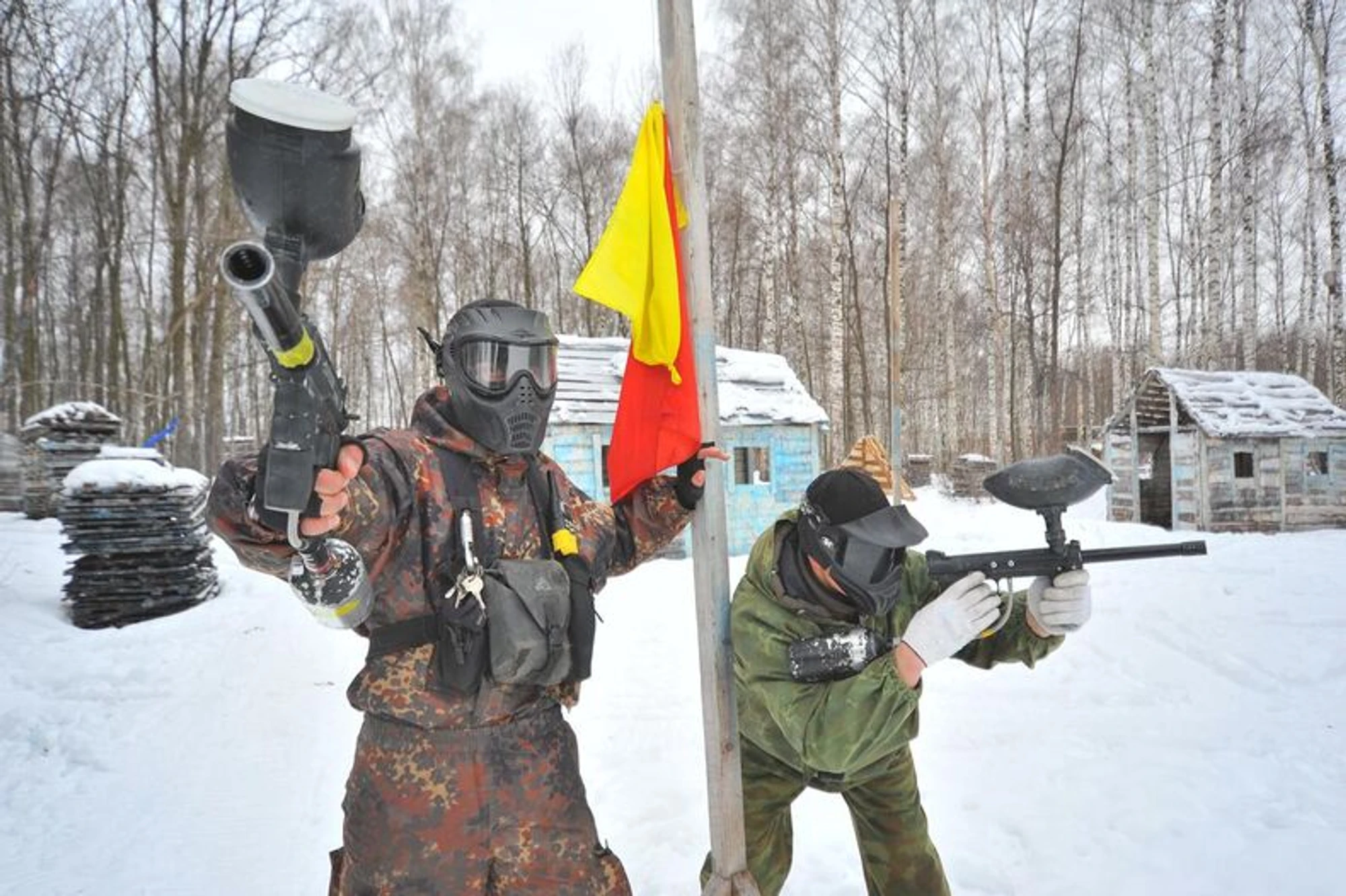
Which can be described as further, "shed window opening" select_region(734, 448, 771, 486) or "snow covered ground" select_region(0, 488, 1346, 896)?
"shed window opening" select_region(734, 448, 771, 486)

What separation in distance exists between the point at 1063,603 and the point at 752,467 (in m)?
11.1

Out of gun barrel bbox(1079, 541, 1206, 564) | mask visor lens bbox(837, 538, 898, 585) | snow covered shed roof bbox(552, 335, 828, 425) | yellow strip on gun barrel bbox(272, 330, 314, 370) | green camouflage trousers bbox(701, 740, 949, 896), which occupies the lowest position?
green camouflage trousers bbox(701, 740, 949, 896)

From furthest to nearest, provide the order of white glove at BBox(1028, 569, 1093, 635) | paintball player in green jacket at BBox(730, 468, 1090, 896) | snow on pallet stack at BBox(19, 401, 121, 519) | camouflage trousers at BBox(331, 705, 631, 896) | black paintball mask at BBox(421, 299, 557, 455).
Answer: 1. snow on pallet stack at BBox(19, 401, 121, 519)
2. white glove at BBox(1028, 569, 1093, 635)
3. black paintball mask at BBox(421, 299, 557, 455)
4. paintball player in green jacket at BBox(730, 468, 1090, 896)
5. camouflage trousers at BBox(331, 705, 631, 896)

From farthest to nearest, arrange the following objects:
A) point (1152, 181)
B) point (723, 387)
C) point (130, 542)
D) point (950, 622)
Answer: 1. point (1152, 181)
2. point (723, 387)
3. point (130, 542)
4. point (950, 622)

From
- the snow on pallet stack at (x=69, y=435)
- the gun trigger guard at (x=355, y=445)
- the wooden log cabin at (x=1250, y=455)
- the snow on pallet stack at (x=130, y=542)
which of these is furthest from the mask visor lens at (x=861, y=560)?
the snow on pallet stack at (x=69, y=435)

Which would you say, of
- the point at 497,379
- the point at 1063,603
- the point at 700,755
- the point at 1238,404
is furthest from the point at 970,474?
the point at 497,379

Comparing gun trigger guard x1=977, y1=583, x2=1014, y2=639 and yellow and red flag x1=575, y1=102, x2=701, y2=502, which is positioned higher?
yellow and red flag x1=575, y1=102, x2=701, y2=502

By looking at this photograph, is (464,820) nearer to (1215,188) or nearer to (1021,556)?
(1021,556)

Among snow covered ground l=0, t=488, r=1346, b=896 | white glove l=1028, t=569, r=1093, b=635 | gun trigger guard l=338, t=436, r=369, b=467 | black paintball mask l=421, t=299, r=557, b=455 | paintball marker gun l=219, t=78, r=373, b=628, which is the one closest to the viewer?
paintball marker gun l=219, t=78, r=373, b=628

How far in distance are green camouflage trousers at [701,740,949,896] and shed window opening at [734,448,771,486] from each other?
10.6 meters

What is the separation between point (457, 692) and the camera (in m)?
2.07

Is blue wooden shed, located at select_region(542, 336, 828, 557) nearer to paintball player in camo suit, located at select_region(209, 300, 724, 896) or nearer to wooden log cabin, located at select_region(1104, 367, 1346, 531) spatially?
wooden log cabin, located at select_region(1104, 367, 1346, 531)

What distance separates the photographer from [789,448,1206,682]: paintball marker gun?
7.55ft

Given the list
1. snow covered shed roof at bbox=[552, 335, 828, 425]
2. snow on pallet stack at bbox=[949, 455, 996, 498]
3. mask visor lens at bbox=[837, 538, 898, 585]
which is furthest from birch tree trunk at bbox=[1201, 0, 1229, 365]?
mask visor lens at bbox=[837, 538, 898, 585]
